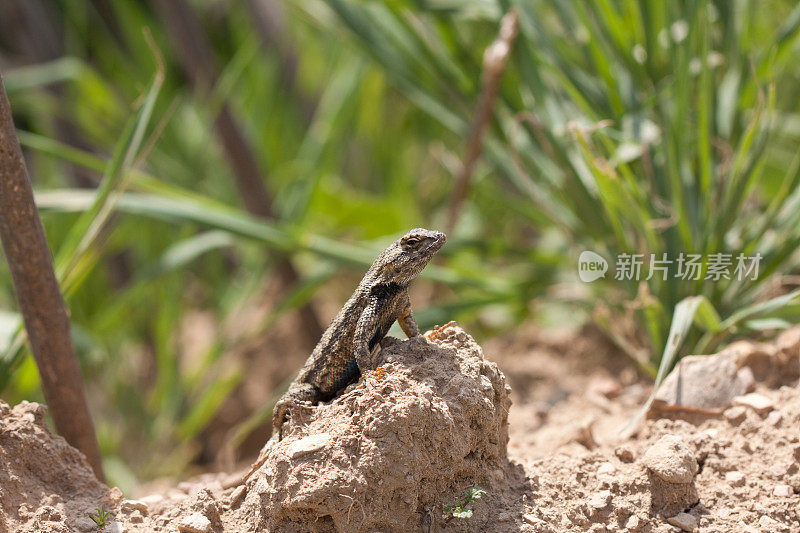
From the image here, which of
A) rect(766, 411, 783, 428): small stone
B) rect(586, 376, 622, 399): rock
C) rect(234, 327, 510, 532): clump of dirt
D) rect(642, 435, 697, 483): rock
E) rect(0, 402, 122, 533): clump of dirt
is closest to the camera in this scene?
rect(234, 327, 510, 532): clump of dirt

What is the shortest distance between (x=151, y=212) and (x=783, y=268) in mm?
2397

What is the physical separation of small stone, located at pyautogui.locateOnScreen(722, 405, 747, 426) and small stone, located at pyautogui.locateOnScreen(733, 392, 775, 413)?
25 millimetres

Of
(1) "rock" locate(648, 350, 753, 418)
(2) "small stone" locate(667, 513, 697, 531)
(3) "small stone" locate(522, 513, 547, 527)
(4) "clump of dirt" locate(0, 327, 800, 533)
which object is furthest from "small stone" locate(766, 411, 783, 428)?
(3) "small stone" locate(522, 513, 547, 527)

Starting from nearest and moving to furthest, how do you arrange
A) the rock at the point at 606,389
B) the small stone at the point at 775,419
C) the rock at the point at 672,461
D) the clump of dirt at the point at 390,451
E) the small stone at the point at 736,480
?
1. the clump of dirt at the point at 390,451
2. the rock at the point at 672,461
3. the small stone at the point at 736,480
4. the small stone at the point at 775,419
5. the rock at the point at 606,389

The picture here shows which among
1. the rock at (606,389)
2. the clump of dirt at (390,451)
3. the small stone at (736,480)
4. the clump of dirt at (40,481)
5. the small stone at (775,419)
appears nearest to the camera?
the clump of dirt at (390,451)

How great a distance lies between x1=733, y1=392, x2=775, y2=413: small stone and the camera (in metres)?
2.29

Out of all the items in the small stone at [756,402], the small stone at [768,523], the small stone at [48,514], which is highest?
the small stone at [756,402]

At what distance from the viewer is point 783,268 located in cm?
289

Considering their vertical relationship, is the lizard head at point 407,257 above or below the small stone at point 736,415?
above

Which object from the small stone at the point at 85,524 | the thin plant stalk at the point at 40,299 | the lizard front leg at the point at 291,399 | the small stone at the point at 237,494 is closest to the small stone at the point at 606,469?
the lizard front leg at the point at 291,399

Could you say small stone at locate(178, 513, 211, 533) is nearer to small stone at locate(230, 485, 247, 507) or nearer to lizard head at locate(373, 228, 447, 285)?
small stone at locate(230, 485, 247, 507)

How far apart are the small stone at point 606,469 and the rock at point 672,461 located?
0.27ft

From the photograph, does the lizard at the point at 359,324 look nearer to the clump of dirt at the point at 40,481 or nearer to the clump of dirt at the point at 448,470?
the clump of dirt at the point at 448,470

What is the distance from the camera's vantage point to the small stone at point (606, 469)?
2070mm
